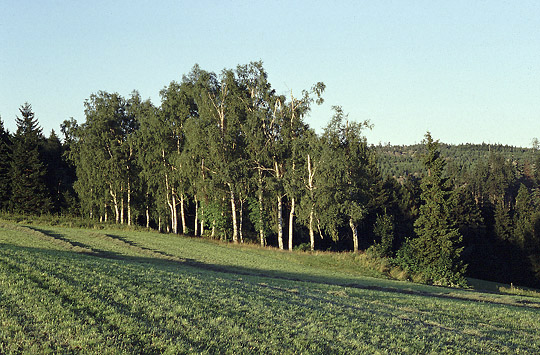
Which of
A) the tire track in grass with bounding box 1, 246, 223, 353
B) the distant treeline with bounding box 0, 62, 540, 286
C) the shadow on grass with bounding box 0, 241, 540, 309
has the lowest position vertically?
the shadow on grass with bounding box 0, 241, 540, 309

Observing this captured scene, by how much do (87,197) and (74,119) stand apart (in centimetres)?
1340

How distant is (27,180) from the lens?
76562 mm

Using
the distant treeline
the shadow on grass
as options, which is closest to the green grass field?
the shadow on grass

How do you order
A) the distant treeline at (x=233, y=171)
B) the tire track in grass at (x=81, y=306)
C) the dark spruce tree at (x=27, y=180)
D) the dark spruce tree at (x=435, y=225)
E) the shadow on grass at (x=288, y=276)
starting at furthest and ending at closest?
the dark spruce tree at (x=27, y=180)
the dark spruce tree at (x=435, y=225)
the distant treeline at (x=233, y=171)
the shadow on grass at (x=288, y=276)
the tire track in grass at (x=81, y=306)

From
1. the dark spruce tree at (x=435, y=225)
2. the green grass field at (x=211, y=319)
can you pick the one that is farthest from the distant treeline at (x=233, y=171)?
the green grass field at (x=211, y=319)

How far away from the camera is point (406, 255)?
55875 millimetres

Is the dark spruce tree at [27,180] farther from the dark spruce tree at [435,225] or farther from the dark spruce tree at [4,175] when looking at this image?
the dark spruce tree at [435,225]

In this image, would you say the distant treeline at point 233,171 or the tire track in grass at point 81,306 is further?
the distant treeline at point 233,171

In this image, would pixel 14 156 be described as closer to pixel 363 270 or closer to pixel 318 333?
pixel 363 270

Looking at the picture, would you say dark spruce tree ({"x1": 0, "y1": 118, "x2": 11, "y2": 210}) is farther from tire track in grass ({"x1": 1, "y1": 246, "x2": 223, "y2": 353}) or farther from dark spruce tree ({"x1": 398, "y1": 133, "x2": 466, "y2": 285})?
tire track in grass ({"x1": 1, "y1": 246, "x2": 223, "y2": 353})

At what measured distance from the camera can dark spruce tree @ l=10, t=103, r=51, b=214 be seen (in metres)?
75.9

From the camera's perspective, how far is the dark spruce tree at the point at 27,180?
75.9m

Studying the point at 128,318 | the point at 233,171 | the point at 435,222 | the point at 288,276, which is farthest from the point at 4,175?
the point at 128,318

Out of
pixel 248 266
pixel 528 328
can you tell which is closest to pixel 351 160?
pixel 248 266
